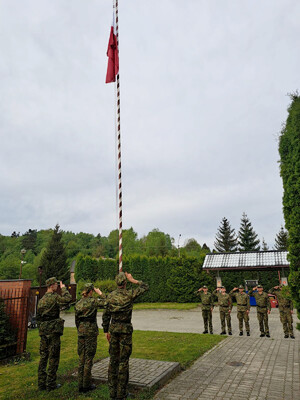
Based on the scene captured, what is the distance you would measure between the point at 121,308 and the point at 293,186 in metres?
5.74

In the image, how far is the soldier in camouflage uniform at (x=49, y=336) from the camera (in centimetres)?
552

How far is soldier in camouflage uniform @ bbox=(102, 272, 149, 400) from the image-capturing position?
493 cm

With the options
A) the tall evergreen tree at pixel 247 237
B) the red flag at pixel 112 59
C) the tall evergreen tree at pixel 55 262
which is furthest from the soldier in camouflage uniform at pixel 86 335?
the tall evergreen tree at pixel 247 237

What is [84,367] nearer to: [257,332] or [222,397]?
[222,397]

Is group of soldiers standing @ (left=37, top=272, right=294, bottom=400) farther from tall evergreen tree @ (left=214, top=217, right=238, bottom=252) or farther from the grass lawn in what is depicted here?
tall evergreen tree @ (left=214, top=217, right=238, bottom=252)

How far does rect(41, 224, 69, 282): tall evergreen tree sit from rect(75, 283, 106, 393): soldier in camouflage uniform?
115 ft

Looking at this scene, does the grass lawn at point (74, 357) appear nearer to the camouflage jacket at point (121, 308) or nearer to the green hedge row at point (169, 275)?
the camouflage jacket at point (121, 308)

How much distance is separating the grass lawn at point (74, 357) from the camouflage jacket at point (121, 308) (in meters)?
1.23

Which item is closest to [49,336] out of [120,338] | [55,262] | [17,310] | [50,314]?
[50,314]

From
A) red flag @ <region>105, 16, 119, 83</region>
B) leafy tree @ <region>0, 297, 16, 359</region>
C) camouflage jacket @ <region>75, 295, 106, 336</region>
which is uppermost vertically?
red flag @ <region>105, 16, 119, 83</region>

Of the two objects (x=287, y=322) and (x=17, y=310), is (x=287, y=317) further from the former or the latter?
(x=17, y=310)

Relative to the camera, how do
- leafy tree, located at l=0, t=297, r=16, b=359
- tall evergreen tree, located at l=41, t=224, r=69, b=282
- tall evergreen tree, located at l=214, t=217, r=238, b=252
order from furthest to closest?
tall evergreen tree, located at l=214, t=217, r=238, b=252, tall evergreen tree, located at l=41, t=224, r=69, b=282, leafy tree, located at l=0, t=297, r=16, b=359

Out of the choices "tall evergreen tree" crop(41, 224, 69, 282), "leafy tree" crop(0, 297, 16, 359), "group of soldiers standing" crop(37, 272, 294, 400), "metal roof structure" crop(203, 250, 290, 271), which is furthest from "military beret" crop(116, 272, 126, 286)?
"tall evergreen tree" crop(41, 224, 69, 282)

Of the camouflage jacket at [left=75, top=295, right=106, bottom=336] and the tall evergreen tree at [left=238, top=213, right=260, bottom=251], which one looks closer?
the camouflage jacket at [left=75, top=295, right=106, bottom=336]
